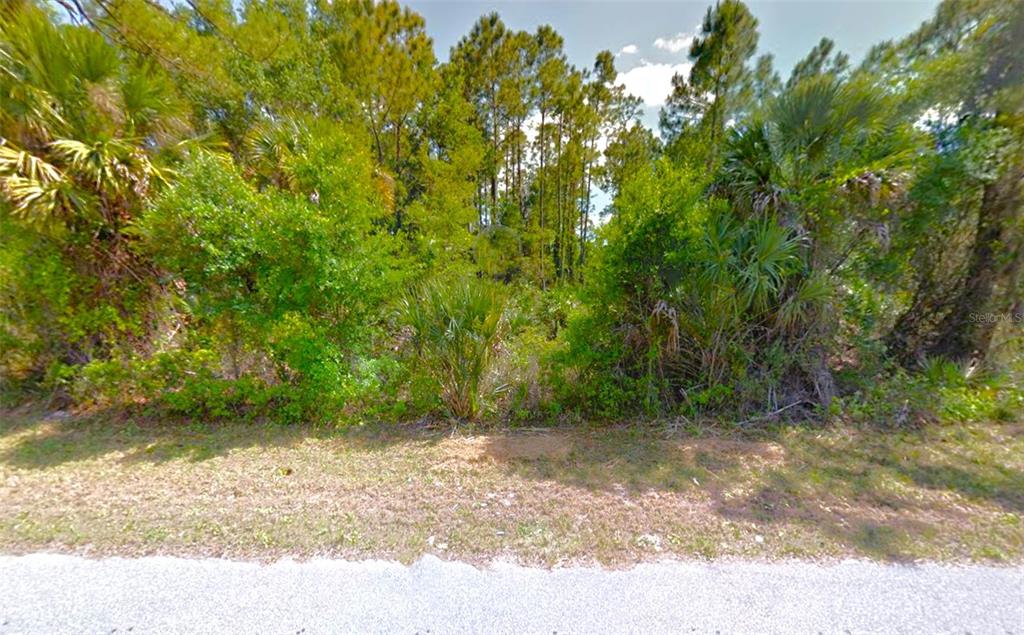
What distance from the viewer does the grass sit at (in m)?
2.39

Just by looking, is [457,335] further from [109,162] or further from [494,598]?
[109,162]

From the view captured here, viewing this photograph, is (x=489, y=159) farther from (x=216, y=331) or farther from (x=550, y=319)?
(x=216, y=331)

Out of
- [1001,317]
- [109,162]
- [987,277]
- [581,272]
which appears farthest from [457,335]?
[1001,317]

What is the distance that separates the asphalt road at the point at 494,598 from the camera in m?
1.82

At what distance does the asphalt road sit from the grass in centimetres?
14

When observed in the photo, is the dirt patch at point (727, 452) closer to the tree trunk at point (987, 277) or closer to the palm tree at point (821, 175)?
the palm tree at point (821, 175)

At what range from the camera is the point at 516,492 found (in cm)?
301

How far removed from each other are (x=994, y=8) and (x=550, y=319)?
6596 millimetres

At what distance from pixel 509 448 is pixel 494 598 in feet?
6.06

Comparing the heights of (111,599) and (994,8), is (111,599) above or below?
below

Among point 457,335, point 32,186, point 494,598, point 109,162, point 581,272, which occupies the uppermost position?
point 109,162

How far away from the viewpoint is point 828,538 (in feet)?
7.97

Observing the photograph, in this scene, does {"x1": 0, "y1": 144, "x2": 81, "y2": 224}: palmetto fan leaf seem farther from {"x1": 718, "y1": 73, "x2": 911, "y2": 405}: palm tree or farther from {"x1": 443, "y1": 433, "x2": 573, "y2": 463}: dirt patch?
{"x1": 718, "y1": 73, "x2": 911, "y2": 405}: palm tree

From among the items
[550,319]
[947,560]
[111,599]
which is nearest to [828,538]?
[947,560]
